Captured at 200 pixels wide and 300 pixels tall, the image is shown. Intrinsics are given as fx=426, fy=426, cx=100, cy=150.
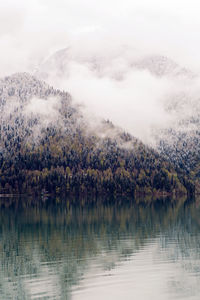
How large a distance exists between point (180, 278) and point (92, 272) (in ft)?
33.8

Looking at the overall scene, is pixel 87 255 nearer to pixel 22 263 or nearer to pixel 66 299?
pixel 22 263

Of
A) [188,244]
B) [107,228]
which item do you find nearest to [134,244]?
[188,244]

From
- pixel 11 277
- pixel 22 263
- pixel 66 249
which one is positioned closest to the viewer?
pixel 11 277

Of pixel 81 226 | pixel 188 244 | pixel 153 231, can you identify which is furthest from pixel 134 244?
pixel 81 226

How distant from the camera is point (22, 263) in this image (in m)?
57.7

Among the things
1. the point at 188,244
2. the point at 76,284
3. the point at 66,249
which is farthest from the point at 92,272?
the point at 188,244

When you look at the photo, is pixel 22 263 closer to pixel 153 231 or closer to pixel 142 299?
pixel 142 299

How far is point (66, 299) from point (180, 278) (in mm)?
13886

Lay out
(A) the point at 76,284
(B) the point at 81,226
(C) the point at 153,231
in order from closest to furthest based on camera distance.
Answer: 1. (A) the point at 76,284
2. (C) the point at 153,231
3. (B) the point at 81,226

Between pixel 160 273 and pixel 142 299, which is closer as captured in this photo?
pixel 142 299

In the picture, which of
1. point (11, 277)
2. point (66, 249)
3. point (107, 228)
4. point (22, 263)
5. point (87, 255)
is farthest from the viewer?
point (107, 228)

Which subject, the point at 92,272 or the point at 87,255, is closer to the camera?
the point at 92,272

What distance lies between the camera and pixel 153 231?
9150 centimetres

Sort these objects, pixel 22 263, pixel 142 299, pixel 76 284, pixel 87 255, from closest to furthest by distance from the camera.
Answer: pixel 142 299 → pixel 76 284 → pixel 22 263 → pixel 87 255
